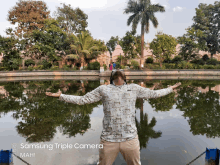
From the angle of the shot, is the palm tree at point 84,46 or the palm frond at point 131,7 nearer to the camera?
the palm tree at point 84,46

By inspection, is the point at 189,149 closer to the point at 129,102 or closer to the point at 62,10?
the point at 129,102

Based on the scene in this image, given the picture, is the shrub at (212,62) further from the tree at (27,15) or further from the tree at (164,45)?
→ the tree at (27,15)

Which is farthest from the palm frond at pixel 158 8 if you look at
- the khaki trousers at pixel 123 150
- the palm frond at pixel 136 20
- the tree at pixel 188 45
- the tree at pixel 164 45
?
the khaki trousers at pixel 123 150

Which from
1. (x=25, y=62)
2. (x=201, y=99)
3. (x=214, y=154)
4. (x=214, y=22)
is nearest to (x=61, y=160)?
(x=214, y=154)

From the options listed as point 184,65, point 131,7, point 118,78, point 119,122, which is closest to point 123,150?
point 119,122

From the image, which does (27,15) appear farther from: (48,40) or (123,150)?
(123,150)

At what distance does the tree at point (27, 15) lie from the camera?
2847 centimetres

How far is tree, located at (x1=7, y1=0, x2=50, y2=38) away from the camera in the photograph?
28469 millimetres

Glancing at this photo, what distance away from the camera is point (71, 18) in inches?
1339

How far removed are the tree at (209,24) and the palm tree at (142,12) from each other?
8868 millimetres

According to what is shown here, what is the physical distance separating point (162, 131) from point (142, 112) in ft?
5.71

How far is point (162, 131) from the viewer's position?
4.64 metres

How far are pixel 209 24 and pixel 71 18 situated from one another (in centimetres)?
2638

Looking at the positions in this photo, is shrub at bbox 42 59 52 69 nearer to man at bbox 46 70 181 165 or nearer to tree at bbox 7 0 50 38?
tree at bbox 7 0 50 38
